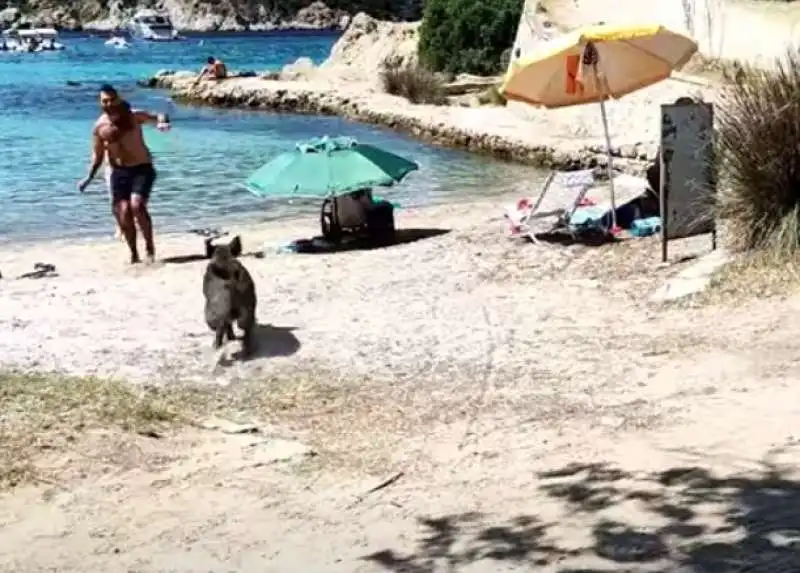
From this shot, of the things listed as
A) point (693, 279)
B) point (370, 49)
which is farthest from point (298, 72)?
point (693, 279)

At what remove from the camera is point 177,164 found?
2384cm

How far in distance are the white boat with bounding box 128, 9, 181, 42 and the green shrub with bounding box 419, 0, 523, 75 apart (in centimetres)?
7016

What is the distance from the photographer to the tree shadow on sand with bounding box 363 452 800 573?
4539mm

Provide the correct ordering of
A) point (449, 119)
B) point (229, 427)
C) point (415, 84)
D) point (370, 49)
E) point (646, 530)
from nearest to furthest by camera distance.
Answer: point (646, 530) < point (229, 427) < point (449, 119) < point (415, 84) < point (370, 49)

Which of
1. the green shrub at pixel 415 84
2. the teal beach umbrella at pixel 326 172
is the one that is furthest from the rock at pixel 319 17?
the teal beach umbrella at pixel 326 172

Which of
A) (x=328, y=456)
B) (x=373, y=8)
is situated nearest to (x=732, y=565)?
(x=328, y=456)

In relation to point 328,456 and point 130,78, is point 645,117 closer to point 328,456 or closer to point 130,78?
point 328,456

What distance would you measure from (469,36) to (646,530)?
36361 mm

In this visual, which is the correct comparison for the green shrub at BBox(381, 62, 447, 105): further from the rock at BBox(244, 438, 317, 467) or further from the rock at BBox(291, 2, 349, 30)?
the rock at BBox(291, 2, 349, 30)

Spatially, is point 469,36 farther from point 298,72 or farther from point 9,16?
point 9,16

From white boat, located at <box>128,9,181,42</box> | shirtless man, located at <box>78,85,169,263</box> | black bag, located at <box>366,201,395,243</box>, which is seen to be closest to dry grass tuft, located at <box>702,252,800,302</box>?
black bag, located at <box>366,201,395,243</box>

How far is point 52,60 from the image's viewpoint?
253 ft

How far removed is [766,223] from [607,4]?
22713 mm

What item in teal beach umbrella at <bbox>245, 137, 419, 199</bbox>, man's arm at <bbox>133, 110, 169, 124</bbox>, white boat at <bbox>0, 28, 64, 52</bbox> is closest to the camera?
man's arm at <bbox>133, 110, 169, 124</bbox>
